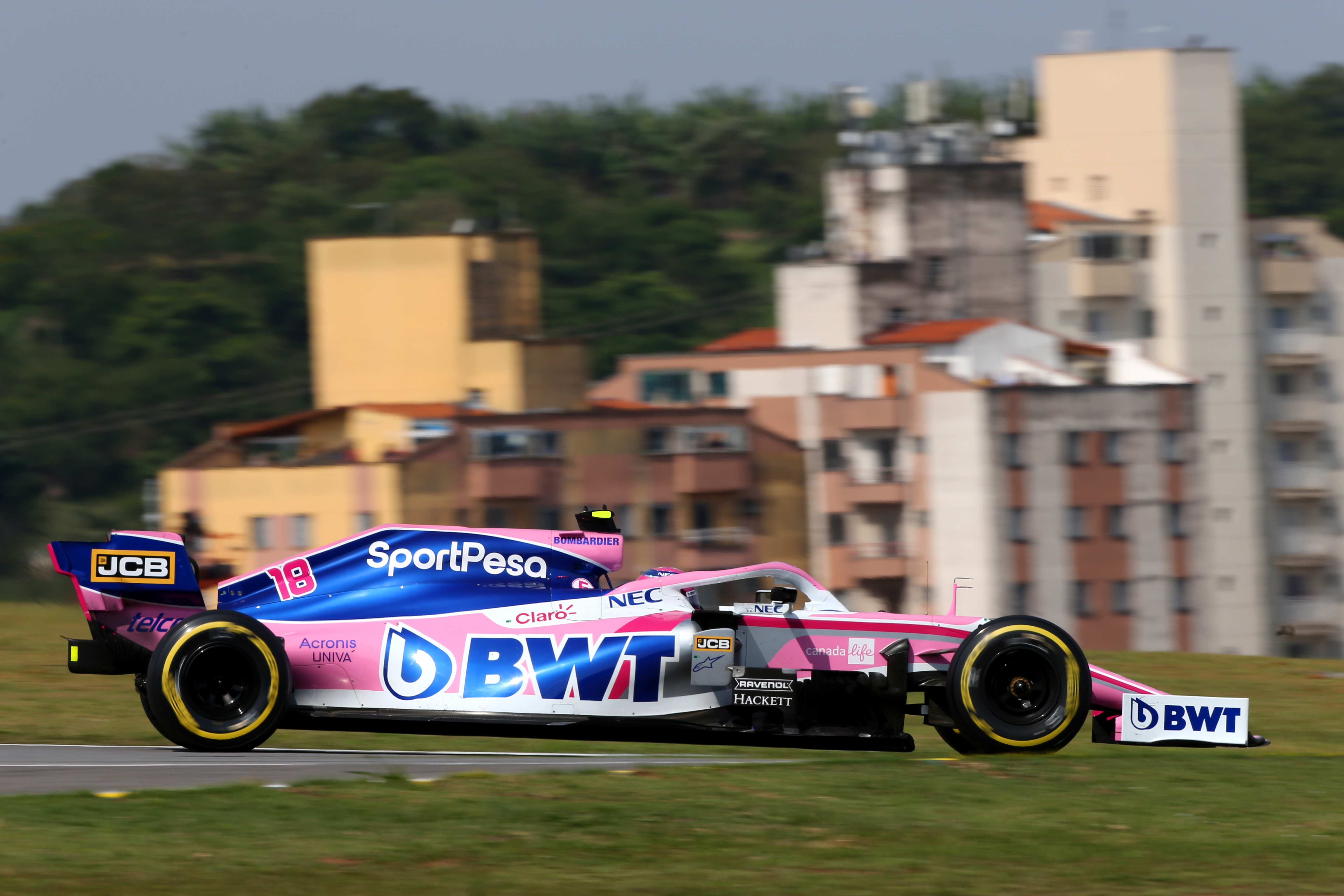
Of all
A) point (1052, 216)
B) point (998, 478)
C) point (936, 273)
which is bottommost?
point (998, 478)

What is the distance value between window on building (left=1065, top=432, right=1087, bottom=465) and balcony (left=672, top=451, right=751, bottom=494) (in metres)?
11.8

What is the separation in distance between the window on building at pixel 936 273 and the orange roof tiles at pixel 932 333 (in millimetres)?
3477

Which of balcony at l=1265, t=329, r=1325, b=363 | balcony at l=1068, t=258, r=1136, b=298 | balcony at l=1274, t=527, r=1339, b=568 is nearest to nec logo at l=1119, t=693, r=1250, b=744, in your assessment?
balcony at l=1068, t=258, r=1136, b=298

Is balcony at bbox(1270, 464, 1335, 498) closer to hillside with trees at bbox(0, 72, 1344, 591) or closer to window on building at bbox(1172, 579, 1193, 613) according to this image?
window on building at bbox(1172, 579, 1193, 613)

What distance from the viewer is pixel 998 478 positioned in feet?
221

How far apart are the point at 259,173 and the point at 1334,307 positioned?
257 feet

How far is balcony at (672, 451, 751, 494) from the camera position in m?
63.9

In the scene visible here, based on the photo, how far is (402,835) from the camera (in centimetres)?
1093

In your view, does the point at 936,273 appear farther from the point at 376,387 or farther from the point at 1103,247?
the point at 376,387

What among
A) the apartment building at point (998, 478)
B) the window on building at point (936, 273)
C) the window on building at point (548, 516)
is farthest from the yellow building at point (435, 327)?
the window on building at point (936, 273)

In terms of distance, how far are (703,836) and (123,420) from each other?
9077cm

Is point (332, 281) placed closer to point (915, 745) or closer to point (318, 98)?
point (915, 745)

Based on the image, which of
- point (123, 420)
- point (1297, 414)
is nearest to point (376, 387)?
point (123, 420)

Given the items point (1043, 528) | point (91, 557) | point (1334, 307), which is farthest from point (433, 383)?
point (91, 557)
